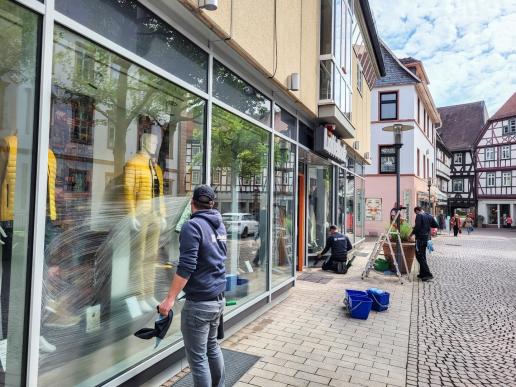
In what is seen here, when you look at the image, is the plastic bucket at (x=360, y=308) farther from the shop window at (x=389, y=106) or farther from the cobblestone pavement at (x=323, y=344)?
the shop window at (x=389, y=106)

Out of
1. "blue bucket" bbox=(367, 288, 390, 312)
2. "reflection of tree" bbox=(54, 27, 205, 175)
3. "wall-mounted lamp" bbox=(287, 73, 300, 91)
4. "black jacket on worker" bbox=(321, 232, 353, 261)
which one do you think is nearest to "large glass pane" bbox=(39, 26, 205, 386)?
"reflection of tree" bbox=(54, 27, 205, 175)

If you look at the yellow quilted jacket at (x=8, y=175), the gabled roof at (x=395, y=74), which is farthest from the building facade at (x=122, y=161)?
the gabled roof at (x=395, y=74)

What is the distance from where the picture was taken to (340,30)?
9.27 meters

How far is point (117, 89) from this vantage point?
342 cm

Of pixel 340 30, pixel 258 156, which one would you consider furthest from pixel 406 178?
pixel 258 156

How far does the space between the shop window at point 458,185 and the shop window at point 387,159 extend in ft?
92.2

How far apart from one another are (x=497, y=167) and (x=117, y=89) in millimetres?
47507

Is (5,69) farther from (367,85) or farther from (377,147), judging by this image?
(377,147)

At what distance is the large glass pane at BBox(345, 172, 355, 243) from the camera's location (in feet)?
46.8

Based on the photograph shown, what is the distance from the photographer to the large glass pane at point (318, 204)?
1066cm

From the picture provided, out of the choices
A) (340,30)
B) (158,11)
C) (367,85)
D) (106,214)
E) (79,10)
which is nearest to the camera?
(79,10)

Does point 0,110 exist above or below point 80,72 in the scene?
below

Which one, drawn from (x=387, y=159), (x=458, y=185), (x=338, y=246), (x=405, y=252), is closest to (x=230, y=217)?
(x=338, y=246)

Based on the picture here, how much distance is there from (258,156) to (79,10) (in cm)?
379
